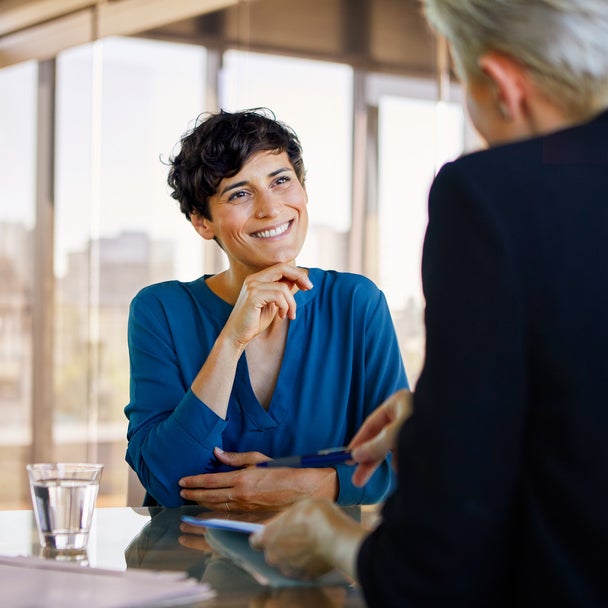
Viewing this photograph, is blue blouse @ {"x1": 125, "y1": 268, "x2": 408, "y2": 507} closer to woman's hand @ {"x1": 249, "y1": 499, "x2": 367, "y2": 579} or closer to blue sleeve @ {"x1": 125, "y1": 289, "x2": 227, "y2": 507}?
blue sleeve @ {"x1": 125, "y1": 289, "x2": 227, "y2": 507}

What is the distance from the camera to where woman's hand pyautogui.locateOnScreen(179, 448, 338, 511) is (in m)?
1.68

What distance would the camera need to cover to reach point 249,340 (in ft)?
6.37

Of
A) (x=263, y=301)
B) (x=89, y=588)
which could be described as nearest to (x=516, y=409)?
(x=89, y=588)

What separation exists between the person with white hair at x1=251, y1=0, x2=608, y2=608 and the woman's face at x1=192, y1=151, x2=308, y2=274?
49.0 inches

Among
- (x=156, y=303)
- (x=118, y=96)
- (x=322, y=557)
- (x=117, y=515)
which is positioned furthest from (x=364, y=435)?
(x=118, y=96)

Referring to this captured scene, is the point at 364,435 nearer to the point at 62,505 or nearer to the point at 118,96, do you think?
the point at 62,505

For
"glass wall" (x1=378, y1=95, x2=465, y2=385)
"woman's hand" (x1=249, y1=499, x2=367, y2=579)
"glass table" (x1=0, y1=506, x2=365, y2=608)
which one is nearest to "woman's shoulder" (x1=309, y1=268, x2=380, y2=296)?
"glass table" (x1=0, y1=506, x2=365, y2=608)

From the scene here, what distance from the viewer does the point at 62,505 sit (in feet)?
4.28

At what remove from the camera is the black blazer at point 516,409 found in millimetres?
780

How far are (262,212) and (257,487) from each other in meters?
0.63

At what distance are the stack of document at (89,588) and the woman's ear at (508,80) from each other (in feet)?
1.91

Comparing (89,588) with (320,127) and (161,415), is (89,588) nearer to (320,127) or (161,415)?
(161,415)

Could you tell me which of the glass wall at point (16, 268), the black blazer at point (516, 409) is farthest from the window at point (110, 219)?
the black blazer at point (516, 409)

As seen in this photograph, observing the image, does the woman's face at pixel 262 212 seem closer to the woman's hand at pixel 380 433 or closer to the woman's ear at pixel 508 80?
the woman's hand at pixel 380 433
